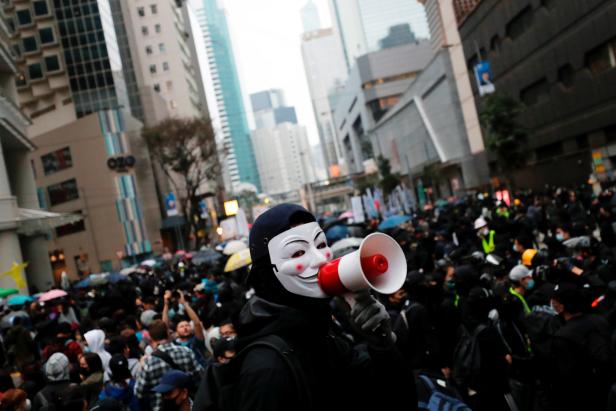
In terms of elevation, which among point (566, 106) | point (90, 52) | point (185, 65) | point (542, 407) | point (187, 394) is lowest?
point (542, 407)

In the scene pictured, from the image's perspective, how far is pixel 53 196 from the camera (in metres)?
51.1

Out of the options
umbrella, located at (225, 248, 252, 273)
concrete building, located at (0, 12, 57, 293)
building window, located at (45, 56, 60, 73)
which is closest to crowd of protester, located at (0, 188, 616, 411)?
umbrella, located at (225, 248, 252, 273)

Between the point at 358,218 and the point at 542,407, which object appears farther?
the point at 358,218

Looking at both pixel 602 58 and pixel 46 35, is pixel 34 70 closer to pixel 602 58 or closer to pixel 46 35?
pixel 46 35

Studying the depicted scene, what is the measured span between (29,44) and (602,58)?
49.6m

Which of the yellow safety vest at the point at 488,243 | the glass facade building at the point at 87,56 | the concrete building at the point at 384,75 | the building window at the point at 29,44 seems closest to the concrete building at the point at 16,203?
the yellow safety vest at the point at 488,243

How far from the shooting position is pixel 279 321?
229cm

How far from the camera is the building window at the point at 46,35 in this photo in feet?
180

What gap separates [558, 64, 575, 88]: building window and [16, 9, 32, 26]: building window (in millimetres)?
47070

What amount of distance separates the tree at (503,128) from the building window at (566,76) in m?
3.56

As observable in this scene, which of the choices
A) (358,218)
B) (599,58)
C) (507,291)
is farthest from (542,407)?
(599,58)

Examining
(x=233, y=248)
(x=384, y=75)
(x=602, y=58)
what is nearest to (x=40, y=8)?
(x=233, y=248)

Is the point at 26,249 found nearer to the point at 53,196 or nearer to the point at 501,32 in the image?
the point at 53,196

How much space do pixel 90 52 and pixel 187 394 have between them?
56.0 metres
